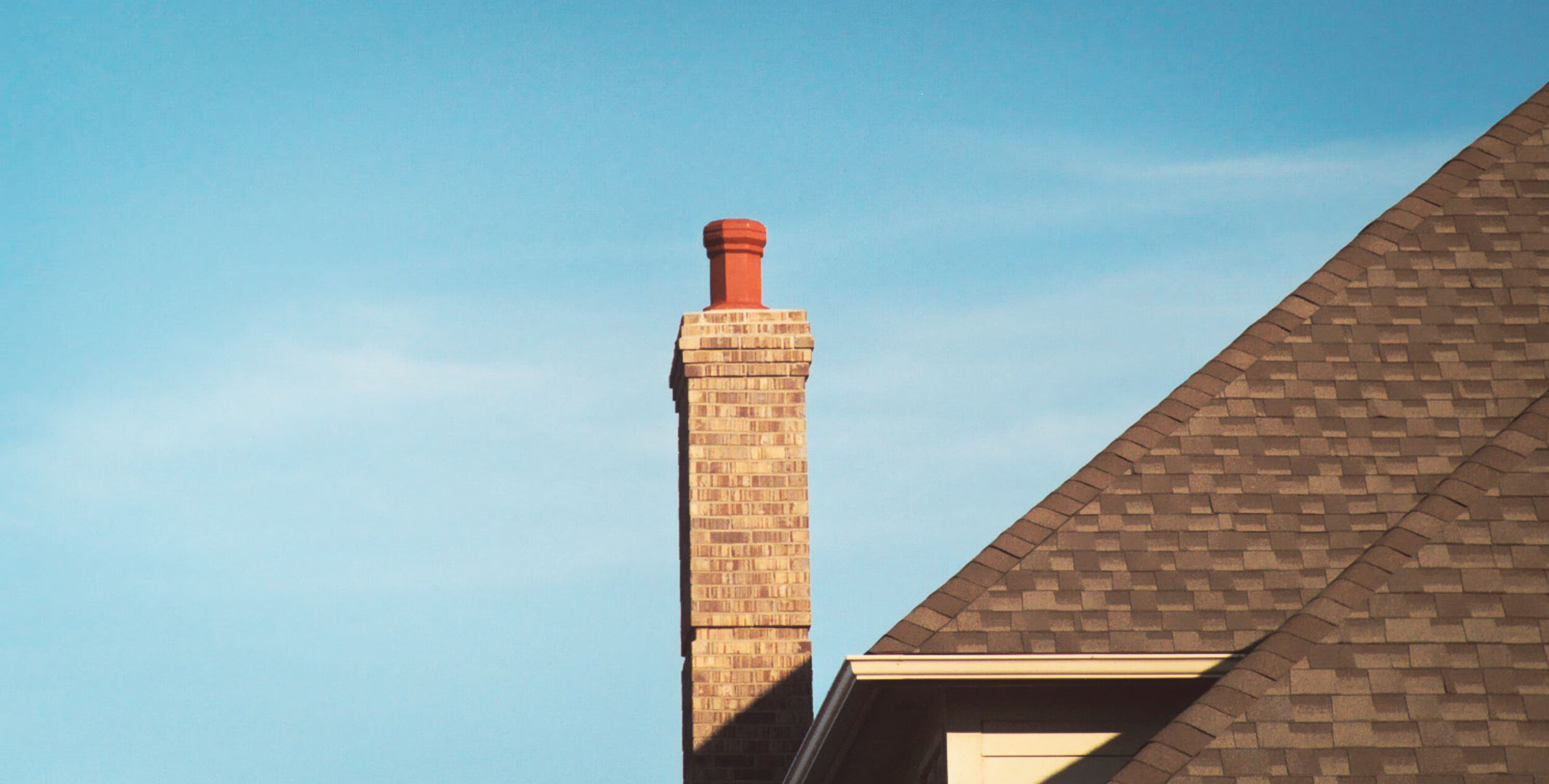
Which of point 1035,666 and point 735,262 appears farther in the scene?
point 735,262

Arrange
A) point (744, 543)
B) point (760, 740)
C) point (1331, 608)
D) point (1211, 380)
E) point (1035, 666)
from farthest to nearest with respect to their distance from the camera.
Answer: point (744, 543) → point (760, 740) → point (1211, 380) → point (1035, 666) → point (1331, 608)

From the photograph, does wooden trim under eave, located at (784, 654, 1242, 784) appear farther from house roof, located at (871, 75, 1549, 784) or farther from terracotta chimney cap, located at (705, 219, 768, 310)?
terracotta chimney cap, located at (705, 219, 768, 310)

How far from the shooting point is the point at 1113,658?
906 cm

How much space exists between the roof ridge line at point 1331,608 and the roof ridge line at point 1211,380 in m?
2.05

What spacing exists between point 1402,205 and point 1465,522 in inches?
145

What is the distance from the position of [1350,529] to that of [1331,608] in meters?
2.19

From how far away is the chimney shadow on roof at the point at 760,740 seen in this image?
12930 mm

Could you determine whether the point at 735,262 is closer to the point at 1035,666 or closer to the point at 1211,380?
the point at 1211,380

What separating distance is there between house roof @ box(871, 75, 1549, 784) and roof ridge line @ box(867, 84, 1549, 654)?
0.01m

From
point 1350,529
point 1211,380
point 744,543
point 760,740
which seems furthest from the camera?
point 744,543

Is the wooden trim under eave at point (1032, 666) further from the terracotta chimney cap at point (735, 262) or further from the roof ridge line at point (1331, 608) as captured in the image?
the terracotta chimney cap at point (735, 262)

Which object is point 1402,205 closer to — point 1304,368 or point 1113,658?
point 1304,368

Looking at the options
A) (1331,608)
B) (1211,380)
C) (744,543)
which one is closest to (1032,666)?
(1331,608)

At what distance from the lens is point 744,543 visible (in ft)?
43.5
